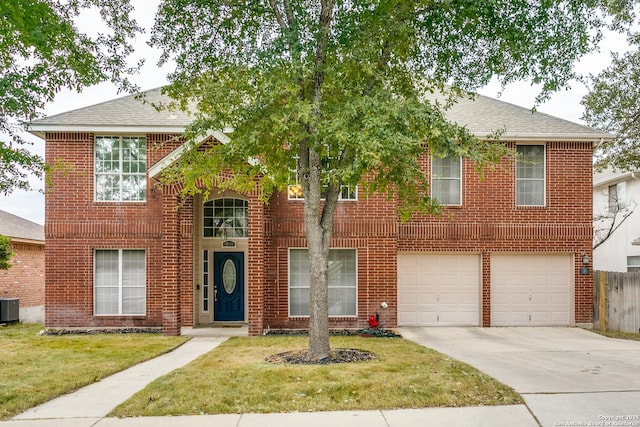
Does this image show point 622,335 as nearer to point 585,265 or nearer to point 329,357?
point 585,265

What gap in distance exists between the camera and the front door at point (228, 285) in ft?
53.1

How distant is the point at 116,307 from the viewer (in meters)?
15.3

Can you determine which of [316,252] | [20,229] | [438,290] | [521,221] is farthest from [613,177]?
[20,229]

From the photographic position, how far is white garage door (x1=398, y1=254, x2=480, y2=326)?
631 inches

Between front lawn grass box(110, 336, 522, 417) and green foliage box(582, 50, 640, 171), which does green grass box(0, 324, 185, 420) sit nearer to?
front lawn grass box(110, 336, 522, 417)

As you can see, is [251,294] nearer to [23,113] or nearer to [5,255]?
[23,113]

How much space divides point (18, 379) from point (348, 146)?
651 centimetres

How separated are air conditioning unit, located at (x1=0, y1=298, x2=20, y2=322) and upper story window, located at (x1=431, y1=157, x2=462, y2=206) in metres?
14.3

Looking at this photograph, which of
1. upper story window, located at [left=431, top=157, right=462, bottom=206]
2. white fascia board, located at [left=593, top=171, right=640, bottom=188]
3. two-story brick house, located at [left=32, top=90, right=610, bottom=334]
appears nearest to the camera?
two-story brick house, located at [left=32, top=90, right=610, bottom=334]

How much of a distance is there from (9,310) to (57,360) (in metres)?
9.50

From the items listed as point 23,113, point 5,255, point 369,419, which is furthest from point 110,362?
point 5,255

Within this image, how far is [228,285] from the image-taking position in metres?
16.2

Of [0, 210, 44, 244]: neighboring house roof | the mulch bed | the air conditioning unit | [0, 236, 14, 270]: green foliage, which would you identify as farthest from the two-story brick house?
[0, 210, 44, 244]: neighboring house roof

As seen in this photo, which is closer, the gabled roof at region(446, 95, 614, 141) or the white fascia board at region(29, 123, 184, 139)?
the white fascia board at region(29, 123, 184, 139)
